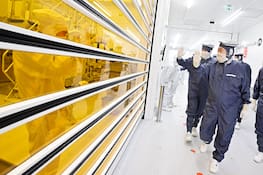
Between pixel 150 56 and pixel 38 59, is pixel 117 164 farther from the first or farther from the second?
pixel 150 56

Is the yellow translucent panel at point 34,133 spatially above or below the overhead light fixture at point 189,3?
below

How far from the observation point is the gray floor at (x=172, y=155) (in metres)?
2.25

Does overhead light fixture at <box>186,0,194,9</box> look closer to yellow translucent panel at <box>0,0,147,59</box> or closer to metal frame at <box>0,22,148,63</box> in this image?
yellow translucent panel at <box>0,0,147,59</box>

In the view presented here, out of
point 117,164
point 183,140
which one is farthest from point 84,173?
point 183,140

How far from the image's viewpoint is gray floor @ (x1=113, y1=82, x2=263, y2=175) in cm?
225

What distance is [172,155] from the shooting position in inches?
103

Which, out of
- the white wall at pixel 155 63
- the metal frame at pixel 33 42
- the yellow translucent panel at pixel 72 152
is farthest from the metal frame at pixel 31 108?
the white wall at pixel 155 63

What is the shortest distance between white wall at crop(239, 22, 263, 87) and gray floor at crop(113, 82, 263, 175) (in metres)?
5.26

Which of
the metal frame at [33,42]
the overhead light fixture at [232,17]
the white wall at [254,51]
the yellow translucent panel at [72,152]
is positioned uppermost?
the overhead light fixture at [232,17]

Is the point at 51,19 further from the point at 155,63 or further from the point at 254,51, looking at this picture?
the point at 254,51

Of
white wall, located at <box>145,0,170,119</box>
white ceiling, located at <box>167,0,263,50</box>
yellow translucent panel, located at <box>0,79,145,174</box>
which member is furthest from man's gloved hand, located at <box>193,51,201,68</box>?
white ceiling, located at <box>167,0,263,50</box>

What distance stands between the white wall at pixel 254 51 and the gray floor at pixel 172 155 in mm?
5261

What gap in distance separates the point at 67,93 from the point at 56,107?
10 centimetres

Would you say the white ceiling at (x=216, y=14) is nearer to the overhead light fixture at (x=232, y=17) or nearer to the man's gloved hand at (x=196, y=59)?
the overhead light fixture at (x=232, y=17)
